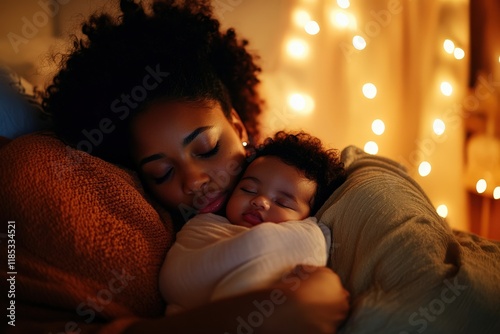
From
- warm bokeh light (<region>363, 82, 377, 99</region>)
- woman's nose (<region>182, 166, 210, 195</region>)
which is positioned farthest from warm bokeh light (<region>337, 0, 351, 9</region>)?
woman's nose (<region>182, 166, 210, 195</region>)

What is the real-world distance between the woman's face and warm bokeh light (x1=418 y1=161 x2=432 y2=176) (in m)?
1.09

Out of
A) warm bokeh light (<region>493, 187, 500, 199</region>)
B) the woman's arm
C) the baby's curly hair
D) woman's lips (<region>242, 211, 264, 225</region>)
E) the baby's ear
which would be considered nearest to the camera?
the woman's arm

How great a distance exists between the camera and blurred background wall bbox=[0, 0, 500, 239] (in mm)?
1819

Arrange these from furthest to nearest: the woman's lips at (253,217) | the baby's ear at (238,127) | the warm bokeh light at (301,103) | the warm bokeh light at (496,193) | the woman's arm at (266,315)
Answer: the warm bokeh light at (496,193), the warm bokeh light at (301,103), the baby's ear at (238,127), the woman's lips at (253,217), the woman's arm at (266,315)

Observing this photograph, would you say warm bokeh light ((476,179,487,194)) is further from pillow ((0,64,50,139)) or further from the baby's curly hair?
pillow ((0,64,50,139))

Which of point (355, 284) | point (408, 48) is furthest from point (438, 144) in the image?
point (355, 284)

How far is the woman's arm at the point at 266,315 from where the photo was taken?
668 millimetres

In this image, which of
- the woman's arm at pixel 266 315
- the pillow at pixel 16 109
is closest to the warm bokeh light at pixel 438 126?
the woman's arm at pixel 266 315

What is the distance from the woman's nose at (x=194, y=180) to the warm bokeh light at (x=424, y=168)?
1.18 metres

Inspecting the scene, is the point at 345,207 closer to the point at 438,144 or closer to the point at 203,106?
the point at 203,106

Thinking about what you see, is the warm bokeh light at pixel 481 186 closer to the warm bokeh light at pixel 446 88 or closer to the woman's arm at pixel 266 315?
the warm bokeh light at pixel 446 88

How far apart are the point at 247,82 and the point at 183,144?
57 centimetres

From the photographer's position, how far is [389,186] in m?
1.01

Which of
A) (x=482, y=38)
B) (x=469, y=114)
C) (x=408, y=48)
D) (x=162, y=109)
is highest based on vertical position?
(x=482, y=38)
